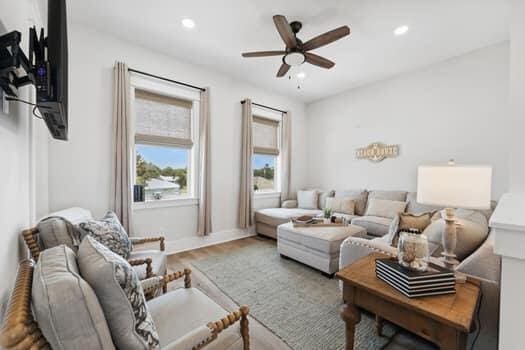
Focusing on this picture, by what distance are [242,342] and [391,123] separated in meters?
4.17

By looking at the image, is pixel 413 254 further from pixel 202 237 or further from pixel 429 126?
pixel 429 126

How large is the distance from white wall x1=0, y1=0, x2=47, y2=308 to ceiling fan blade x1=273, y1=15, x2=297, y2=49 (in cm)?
182

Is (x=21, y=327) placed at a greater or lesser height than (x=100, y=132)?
lesser

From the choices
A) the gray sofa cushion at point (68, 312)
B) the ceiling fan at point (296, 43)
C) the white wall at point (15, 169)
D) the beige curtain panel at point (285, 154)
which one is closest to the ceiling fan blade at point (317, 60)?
the ceiling fan at point (296, 43)

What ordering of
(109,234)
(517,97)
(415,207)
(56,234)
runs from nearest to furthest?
(517,97) < (56,234) < (109,234) < (415,207)

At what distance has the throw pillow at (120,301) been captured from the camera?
78 cm

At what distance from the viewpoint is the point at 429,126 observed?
3.56m

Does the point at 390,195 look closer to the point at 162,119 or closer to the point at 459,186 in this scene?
the point at 459,186

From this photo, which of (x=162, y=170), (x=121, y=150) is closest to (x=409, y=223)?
(x=162, y=170)

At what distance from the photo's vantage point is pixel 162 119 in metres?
3.27

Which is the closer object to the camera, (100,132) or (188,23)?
(188,23)

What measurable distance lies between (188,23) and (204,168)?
1.90 metres

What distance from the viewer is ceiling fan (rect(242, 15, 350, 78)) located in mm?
2156

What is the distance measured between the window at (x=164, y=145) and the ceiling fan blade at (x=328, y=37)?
204 centimetres
